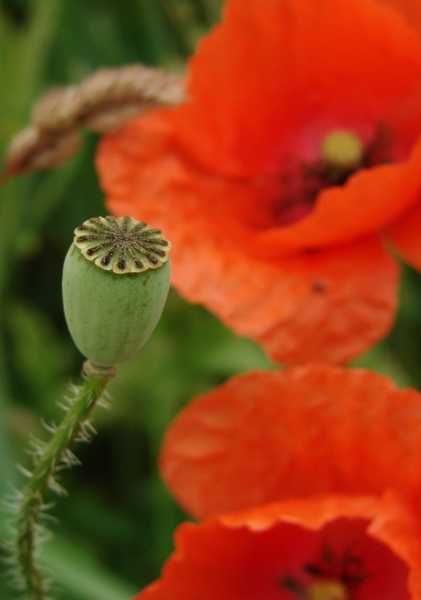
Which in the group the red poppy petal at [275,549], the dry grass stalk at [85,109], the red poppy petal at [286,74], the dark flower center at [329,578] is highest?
the dry grass stalk at [85,109]

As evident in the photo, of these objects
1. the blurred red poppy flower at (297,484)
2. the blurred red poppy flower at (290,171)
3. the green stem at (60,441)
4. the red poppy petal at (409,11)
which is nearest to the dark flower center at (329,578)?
the blurred red poppy flower at (297,484)

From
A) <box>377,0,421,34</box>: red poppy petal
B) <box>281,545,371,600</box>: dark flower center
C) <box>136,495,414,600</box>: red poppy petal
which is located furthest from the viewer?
<box>377,0,421,34</box>: red poppy petal

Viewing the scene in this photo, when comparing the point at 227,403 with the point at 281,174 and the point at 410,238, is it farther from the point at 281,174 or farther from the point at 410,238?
the point at 281,174

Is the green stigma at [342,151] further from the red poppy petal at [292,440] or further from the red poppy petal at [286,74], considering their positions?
the red poppy petal at [292,440]

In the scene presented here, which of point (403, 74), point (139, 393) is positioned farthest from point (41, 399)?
point (403, 74)

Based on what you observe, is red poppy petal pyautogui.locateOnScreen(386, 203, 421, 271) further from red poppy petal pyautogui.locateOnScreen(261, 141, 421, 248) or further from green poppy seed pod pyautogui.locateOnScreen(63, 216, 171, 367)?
green poppy seed pod pyautogui.locateOnScreen(63, 216, 171, 367)

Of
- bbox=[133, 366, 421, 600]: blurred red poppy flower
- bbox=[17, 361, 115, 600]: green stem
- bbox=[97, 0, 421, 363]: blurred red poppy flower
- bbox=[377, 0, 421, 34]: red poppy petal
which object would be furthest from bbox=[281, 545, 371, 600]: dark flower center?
bbox=[377, 0, 421, 34]: red poppy petal
